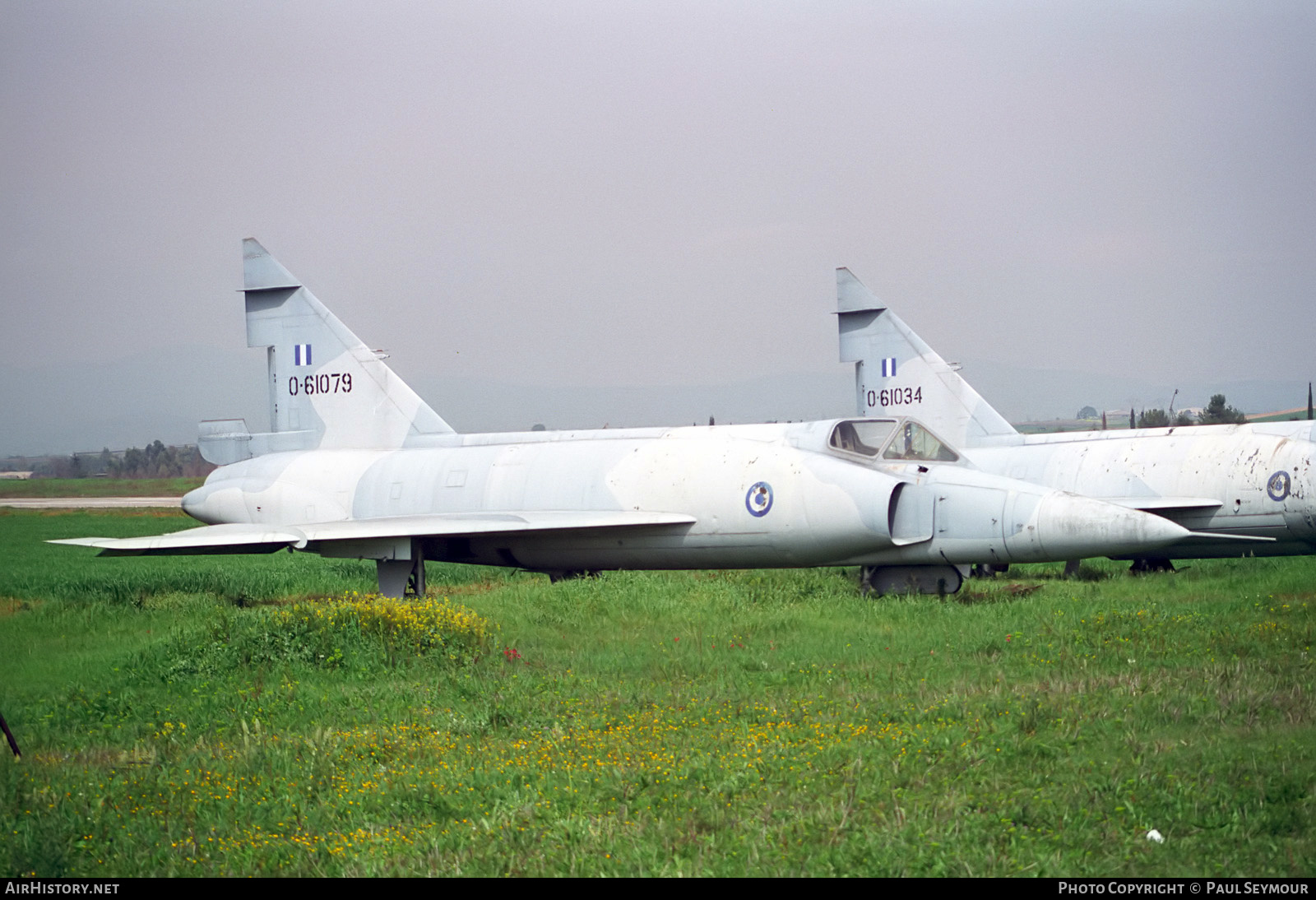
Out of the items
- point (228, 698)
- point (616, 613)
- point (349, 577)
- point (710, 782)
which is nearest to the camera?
point (710, 782)

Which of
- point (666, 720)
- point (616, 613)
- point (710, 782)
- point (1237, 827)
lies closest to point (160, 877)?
point (710, 782)

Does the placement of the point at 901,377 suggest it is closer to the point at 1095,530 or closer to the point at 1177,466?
the point at 1177,466

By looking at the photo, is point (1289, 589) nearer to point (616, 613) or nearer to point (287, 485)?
point (616, 613)

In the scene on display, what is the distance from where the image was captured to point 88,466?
14.3 metres

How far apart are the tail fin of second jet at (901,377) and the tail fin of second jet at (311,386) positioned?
31.1 ft

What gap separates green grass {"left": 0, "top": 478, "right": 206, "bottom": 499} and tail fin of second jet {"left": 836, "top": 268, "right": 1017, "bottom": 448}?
14.0m

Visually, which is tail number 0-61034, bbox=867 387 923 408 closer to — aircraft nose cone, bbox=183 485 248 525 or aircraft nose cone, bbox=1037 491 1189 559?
aircraft nose cone, bbox=1037 491 1189 559

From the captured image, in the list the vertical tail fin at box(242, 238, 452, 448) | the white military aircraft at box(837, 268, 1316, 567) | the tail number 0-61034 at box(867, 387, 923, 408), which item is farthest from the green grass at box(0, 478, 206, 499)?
the tail number 0-61034 at box(867, 387, 923, 408)

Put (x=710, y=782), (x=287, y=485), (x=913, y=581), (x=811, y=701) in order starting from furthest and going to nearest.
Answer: (x=287, y=485) < (x=913, y=581) < (x=811, y=701) < (x=710, y=782)

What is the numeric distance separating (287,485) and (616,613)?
22.2 feet

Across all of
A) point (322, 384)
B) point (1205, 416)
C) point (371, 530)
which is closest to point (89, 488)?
point (322, 384)

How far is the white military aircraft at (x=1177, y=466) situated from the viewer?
17141 millimetres

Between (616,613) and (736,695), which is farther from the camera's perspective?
(616,613)

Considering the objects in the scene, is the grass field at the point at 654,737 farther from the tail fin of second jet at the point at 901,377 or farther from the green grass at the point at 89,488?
the tail fin of second jet at the point at 901,377
